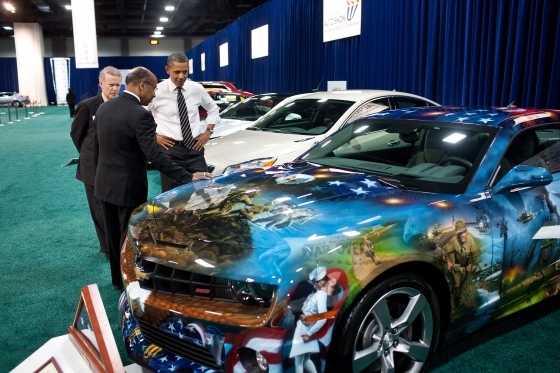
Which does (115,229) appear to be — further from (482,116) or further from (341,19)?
(341,19)

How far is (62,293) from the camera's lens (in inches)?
134

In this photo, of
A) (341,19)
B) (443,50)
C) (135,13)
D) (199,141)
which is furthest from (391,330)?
(135,13)

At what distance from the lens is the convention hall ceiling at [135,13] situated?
86.3 ft


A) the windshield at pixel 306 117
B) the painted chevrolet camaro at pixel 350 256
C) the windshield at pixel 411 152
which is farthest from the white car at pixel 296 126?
the painted chevrolet camaro at pixel 350 256

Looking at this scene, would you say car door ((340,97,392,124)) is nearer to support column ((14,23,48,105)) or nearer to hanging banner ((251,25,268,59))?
hanging banner ((251,25,268,59))

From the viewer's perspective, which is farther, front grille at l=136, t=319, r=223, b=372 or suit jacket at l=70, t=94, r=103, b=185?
suit jacket at l=70, t=94, r=103, b=185

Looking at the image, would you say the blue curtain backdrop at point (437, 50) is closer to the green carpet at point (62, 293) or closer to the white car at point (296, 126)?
the white car at point (296, 126)

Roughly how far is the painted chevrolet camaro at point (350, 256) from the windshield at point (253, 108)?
478cm

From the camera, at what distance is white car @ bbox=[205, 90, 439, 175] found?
4863 millimetres

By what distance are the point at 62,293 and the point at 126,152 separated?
3.58ft

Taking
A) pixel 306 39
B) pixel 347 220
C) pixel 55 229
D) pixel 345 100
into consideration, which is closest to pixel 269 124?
pixel 345 100

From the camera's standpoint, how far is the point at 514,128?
2680 mm

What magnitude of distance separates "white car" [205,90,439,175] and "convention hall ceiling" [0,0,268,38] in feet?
57.7

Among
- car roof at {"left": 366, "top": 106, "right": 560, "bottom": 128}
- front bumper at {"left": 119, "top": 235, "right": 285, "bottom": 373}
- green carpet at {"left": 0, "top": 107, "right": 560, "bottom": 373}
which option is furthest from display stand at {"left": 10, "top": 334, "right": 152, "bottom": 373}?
car roof at {"left": 366, "top": 106, "right": 560, "bottom": 128}
